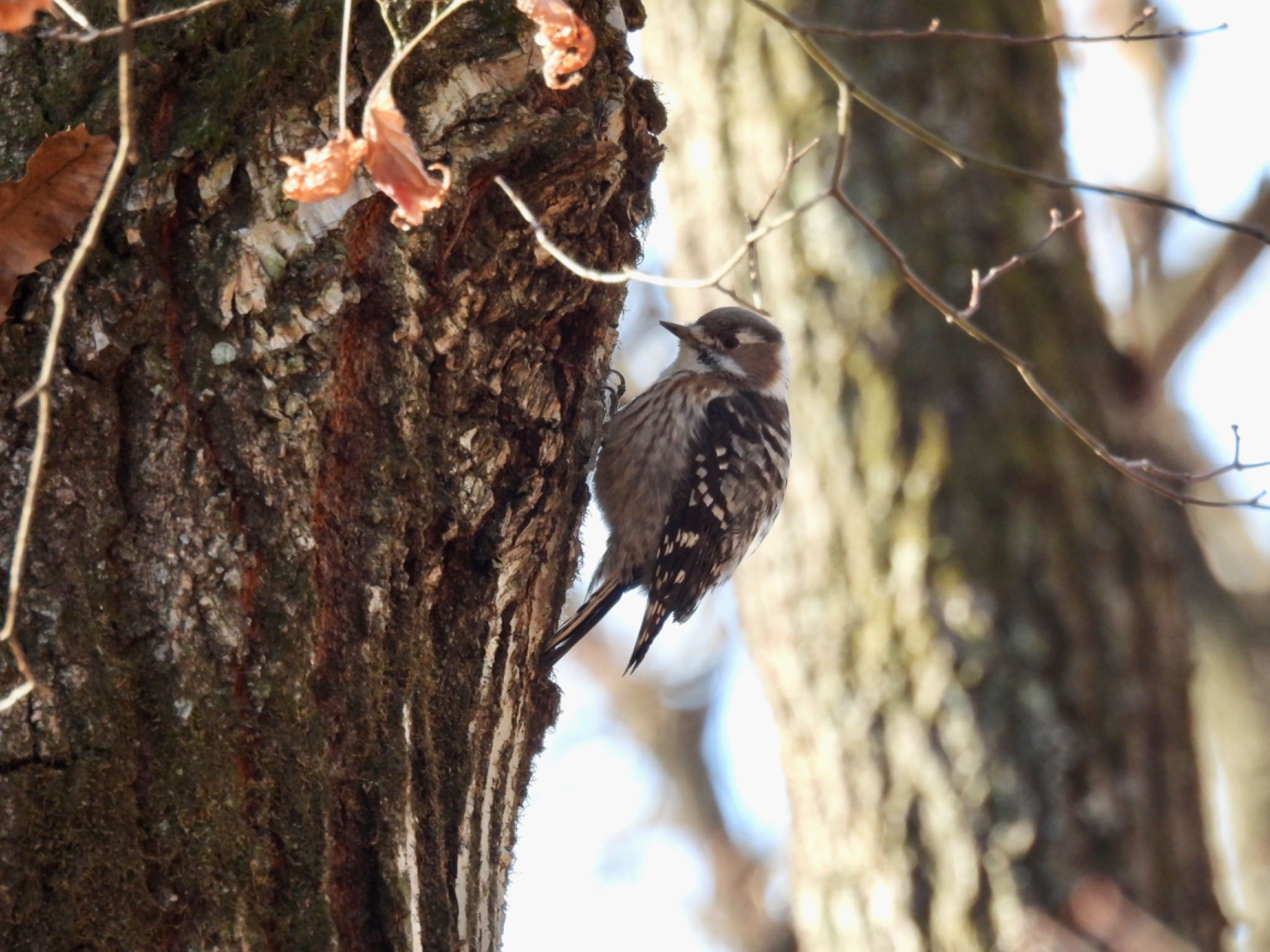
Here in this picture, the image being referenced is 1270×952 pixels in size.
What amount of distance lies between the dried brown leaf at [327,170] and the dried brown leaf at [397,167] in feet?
0.09

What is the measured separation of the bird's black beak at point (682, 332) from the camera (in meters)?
5.70

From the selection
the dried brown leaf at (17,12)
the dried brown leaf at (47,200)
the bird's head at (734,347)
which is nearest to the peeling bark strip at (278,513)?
the dried brown leaf at (47,200)

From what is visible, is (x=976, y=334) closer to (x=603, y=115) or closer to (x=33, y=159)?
(x=603, y=115)

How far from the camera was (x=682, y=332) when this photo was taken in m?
5.73

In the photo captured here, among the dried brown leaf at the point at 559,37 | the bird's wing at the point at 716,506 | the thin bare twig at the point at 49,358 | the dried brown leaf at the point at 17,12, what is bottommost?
the thin bare twig at the point at 49,358

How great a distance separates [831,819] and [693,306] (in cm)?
235

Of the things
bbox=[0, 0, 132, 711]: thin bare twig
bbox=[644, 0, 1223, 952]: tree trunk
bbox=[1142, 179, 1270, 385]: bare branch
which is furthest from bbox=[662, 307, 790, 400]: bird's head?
bbox=[0, 0, 132, 711]: thin bare twig

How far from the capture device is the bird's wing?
17.2 ft

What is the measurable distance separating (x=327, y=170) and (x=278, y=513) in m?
0.59

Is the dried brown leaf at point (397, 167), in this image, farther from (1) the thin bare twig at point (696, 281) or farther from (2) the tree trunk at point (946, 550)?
(2) the tree trunk at point (946, 550)

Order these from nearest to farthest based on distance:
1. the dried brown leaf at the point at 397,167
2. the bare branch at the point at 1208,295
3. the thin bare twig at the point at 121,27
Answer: the thin bare twig at the point at 121,27 → the dried brown leaf at the point at 397,167 → the bare branch at the point at 1208,295

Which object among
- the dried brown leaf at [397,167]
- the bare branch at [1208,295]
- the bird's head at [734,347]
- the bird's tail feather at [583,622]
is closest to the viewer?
the dried brown leaf at [397,167]

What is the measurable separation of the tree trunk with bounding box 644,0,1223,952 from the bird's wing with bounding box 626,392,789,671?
32 centimetres

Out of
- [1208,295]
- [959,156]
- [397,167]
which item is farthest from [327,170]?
[1208,295]
